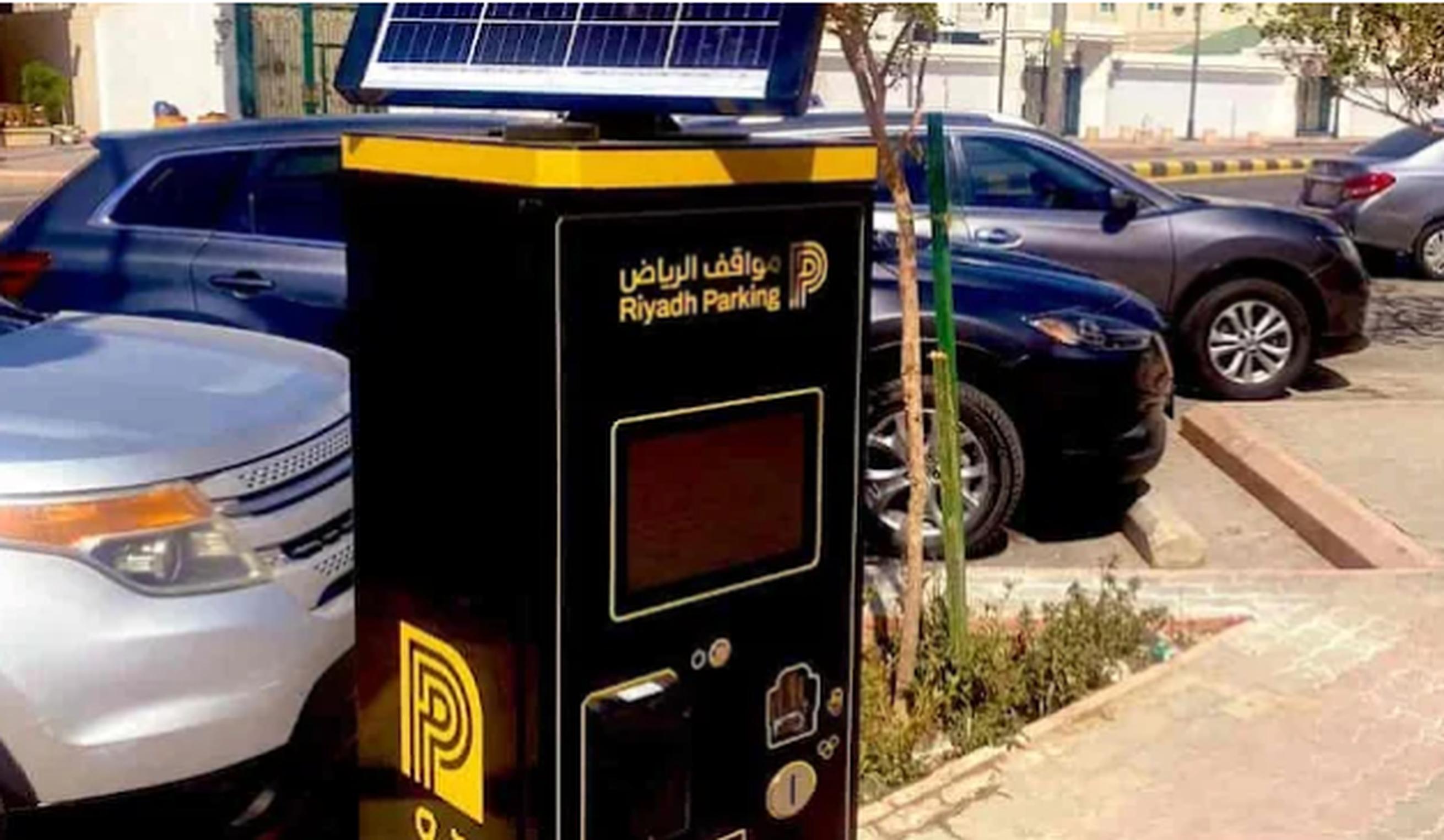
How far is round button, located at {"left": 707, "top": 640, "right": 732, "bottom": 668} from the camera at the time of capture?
94.3 inches

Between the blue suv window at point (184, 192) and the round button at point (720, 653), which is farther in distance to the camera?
the blue suv window at point (184, 192)

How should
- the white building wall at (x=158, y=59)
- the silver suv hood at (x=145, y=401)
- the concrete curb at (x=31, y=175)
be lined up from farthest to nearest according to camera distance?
the white building wall at (x=158, y=59) < the concrete curb at (x=31, y=175) < the silver suv hood at (x=145, y=401)

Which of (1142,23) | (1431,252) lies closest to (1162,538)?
(1431,252)

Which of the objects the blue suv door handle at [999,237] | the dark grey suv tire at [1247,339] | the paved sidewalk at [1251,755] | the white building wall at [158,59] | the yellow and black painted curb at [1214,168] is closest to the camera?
the paved sidewalk at [1251,755]

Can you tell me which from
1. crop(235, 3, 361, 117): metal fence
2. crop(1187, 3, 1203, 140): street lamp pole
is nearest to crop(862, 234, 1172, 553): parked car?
crop(235, 3, 361, 117): metal fence

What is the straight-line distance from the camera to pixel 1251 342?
894 centimetres

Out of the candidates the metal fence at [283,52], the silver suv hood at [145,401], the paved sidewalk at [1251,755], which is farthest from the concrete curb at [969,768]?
the metal fence at [283,52]

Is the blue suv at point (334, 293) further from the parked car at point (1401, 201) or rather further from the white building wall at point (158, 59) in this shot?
the white building wall at point (158, 59)

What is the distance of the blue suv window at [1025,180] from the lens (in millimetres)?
8312

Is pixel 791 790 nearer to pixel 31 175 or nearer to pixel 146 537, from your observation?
pixel 146 537

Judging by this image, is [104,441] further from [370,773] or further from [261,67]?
[261,67]

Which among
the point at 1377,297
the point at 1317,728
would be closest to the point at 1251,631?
the point at 1317,728

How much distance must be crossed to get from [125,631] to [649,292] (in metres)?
1.49

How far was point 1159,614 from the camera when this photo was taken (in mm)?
4949
